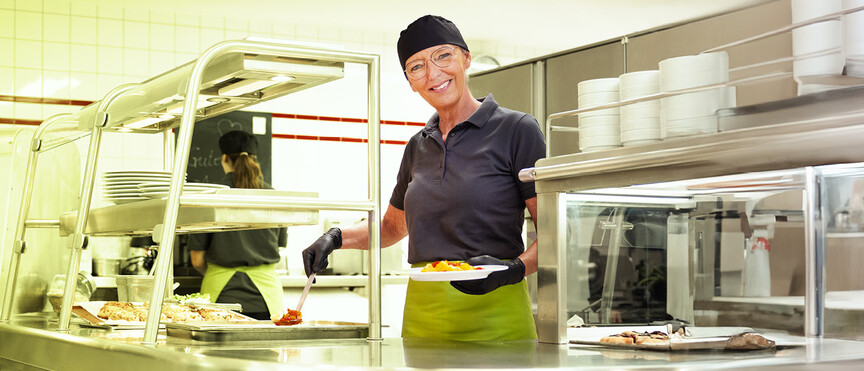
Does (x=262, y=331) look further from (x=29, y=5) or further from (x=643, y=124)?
(x=29, y=5)

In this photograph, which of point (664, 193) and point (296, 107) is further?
point (296, 107)

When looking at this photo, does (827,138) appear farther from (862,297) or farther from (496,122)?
(496,122)

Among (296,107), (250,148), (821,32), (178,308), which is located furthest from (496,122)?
(296,107)

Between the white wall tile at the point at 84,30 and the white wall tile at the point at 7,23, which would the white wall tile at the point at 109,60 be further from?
the white wall tile at the point at 7,23

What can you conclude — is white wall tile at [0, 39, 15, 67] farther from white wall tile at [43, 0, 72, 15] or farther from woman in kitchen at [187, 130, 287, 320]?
woman in kitchen at [187, 130, 287, 320]

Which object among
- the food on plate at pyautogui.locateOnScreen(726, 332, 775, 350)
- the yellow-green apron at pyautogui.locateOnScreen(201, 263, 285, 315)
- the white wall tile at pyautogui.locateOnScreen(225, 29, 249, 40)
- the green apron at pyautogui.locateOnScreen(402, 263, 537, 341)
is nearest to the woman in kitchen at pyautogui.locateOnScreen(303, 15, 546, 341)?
the green apron at pyautogui.locateOnScreen(402, 263, 537, 341)

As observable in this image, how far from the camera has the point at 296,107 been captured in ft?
22.3

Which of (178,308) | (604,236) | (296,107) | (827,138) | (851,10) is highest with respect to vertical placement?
(296,107)

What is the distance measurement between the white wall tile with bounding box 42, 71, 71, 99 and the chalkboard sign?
3.03ft

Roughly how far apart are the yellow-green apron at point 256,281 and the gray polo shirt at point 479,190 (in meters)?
2.47

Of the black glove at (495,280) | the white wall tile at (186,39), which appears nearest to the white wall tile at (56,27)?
the white wall tile at (186,39)

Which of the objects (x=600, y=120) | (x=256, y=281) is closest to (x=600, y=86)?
(x=600, y=120)

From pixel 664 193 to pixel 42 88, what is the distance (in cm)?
544

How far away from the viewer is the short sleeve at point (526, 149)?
2.22 meters
